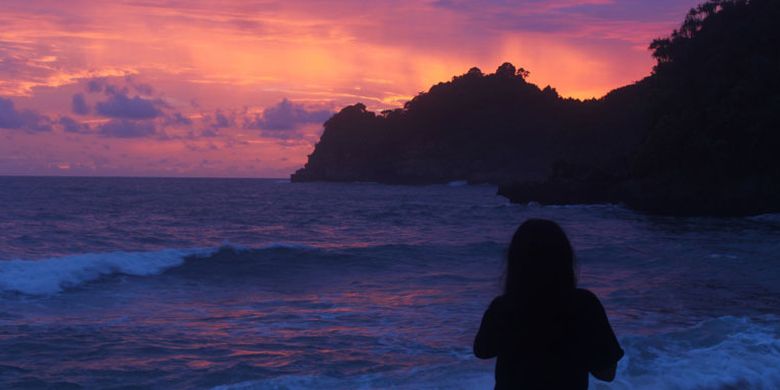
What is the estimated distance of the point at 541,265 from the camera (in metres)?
2.55

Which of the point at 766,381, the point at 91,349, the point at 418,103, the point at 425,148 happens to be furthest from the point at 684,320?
the point at 418,103

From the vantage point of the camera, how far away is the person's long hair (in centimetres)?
254

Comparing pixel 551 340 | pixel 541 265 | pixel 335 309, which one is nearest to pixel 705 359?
pixel 335 309

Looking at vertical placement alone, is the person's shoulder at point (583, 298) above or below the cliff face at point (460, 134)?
below

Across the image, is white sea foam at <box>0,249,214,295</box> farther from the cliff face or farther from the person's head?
the cliff face

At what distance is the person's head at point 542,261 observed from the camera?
2.54 m

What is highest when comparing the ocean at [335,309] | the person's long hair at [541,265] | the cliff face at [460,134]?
the cliff face at [460,134]

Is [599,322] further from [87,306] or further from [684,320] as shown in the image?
[87,306]

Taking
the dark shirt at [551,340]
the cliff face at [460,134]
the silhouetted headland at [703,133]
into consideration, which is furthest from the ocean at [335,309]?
the cliff face at [460,134]

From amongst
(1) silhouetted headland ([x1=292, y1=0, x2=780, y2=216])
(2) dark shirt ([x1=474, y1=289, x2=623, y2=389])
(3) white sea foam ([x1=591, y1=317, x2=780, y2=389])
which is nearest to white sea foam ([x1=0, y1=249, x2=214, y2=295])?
(3) white sea foam ([x1=591, y1=317, x2=780, y2=389])

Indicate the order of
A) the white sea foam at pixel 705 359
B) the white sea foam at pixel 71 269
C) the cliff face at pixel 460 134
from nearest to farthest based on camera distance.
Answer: the white sea foam at pixel 705 359
the white sea foam at pixel 71 269
the cliff face at pixel 460 134

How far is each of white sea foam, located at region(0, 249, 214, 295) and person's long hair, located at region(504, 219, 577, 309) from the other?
1124 centimetres

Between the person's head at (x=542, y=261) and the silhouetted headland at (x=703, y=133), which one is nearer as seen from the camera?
the person's head at (x=542, y=261)

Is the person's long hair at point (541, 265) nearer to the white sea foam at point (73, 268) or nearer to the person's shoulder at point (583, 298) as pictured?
the person's shoulder at point (583, 298)
